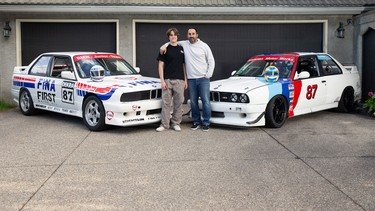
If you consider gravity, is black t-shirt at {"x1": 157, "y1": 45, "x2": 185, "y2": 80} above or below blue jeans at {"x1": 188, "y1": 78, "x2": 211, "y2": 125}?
above

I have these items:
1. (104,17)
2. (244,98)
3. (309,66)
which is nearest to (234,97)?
(244,98)

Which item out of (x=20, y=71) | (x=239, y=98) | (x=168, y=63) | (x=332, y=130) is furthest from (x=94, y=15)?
(x=332, y=130)

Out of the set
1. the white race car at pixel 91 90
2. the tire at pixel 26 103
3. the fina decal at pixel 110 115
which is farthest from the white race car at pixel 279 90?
the tire at pixel 26 103

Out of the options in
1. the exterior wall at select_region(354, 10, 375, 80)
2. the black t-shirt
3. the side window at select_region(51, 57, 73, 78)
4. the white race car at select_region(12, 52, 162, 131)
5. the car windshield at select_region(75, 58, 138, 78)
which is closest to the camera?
the white race car at select_region(12, 52, 162, 131)

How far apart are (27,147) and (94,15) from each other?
613 centimetres

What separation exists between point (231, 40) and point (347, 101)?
11.9 ft

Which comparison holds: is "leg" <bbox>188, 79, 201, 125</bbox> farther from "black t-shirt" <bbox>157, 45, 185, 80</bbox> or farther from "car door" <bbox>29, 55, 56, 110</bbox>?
"car door" <bbox>29, 55, 56, 110</bbox>

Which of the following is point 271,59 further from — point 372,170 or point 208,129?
point 372,170

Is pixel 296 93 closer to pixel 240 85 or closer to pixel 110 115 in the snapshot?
pixel 240 85

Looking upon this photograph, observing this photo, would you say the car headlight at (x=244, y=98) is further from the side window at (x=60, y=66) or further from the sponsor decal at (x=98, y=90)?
the side window at (x=60, y=66)

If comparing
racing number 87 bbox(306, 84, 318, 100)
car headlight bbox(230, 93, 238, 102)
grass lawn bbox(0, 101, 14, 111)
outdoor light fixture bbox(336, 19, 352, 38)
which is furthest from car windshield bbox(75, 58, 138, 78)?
outdoor light fixture bbox(336, 19, 352, 38)

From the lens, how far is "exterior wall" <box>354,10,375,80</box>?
12.1 metres

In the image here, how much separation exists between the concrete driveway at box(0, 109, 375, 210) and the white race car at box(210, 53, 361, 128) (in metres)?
0.30

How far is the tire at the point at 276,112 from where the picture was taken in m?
8.41
